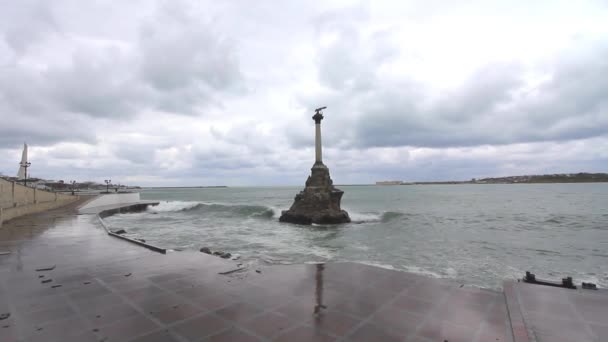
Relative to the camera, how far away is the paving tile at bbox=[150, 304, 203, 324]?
3.90 metres

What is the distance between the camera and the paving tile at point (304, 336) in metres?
3.39

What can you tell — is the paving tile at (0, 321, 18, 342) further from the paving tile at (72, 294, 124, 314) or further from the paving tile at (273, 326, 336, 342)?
the paving tile at (273, 326, 336, 342)

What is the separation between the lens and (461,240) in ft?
60.7

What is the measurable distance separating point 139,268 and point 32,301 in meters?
2.03

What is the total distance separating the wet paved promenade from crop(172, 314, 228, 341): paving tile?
14 mm

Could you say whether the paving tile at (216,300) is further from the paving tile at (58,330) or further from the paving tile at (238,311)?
the paving tile at (58,330)

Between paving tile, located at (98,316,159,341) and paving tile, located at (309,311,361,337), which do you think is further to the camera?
paving tile, located at (309,311,361,337)

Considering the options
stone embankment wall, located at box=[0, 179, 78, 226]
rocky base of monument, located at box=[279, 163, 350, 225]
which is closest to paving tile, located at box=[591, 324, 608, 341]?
stone embankment wall, located at box=[0, 179, 78, 226]

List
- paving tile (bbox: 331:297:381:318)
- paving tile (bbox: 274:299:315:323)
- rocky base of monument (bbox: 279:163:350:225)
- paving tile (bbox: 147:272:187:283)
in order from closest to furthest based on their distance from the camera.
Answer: paving tile (bbox: 274:299:315:323) < paving tile (bbox: 331:297:381:318) < paving tile (bbox: 147:272:187:283) < rocky base of monument (bbox: 279:163:350:225)

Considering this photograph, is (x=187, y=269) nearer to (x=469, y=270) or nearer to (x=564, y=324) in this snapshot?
(x=564, y=324)

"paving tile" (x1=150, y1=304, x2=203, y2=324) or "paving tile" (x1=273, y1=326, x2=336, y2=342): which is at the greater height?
"paving tile" (x1=150, y1=304, x2=203, y2=324)

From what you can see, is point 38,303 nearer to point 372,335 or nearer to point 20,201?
point 372,335

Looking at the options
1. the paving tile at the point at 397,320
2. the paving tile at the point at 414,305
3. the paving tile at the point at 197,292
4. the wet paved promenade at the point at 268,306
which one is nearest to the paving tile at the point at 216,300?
the wet paved promenade at the point at 268,306

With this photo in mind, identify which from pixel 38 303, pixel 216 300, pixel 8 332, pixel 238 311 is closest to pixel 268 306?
pixel 238 311
